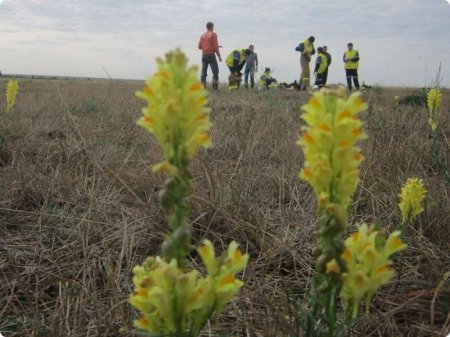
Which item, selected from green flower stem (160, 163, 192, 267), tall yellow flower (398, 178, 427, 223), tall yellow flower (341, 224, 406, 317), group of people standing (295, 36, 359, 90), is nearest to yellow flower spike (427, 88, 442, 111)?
tall yellow flower (398, 178, 427, 223)

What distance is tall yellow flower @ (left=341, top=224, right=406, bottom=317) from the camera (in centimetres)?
104

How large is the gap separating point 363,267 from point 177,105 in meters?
0.56

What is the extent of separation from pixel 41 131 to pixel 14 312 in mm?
3768

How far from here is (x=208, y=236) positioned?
8.43 ft

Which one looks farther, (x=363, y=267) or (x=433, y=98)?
(x=433, y=98)

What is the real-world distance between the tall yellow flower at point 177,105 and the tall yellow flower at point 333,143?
23 cm

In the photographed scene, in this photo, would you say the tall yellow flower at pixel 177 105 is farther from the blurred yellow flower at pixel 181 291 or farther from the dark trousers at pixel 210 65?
the dark trousers at pixel 210 65

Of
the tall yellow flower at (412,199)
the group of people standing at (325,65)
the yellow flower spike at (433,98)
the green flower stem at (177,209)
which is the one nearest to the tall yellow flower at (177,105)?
the green flower stem at (177,209)

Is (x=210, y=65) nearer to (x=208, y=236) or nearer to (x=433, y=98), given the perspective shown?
(x=433, y=98)

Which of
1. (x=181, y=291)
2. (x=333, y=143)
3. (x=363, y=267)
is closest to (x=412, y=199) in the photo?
(x=363, y=267)

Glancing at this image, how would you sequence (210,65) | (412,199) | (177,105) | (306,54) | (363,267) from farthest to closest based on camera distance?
(306,54) → (210,65) → (412,199) → (363,267) → (177,105)

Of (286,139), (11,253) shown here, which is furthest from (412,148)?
(11,253)

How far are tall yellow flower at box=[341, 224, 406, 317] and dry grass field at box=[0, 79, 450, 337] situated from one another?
0.54 ft

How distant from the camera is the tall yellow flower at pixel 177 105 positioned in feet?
3.05
